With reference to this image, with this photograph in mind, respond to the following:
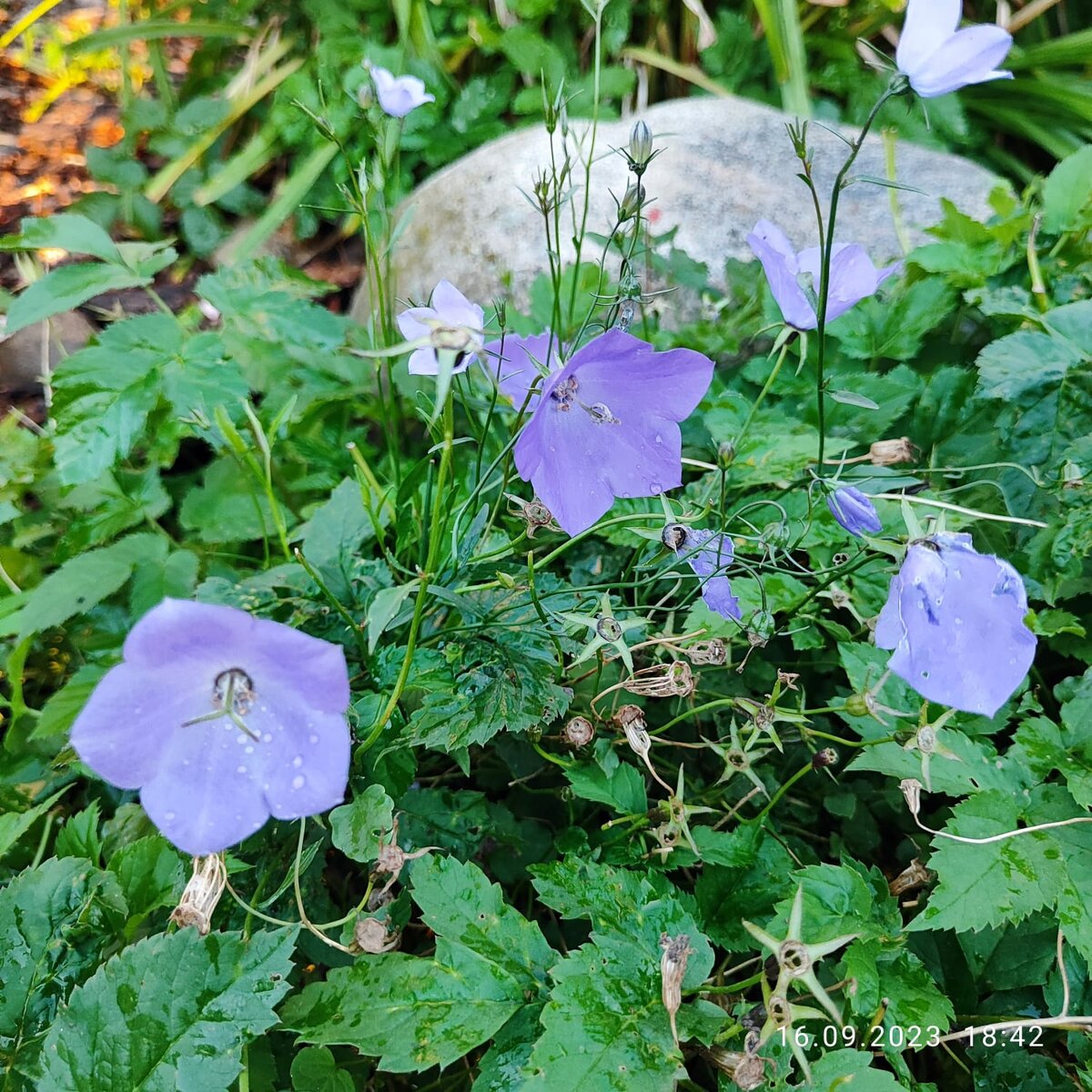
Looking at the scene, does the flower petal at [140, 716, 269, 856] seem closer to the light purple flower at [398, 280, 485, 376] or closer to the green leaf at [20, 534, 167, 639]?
the light purple flower at [398, 280, 485, 376]

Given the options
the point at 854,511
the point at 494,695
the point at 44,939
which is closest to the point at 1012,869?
the point at 854,511

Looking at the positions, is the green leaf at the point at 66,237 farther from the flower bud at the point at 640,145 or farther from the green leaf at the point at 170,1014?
the green leaf at the point at 170,1014

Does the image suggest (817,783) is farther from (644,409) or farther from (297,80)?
(297,80)

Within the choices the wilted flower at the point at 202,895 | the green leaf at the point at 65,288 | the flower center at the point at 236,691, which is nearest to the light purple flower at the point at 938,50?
the flower center at the point at 236,691

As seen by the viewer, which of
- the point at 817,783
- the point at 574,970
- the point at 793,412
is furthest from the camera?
the point at 793,412

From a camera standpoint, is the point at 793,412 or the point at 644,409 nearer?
the point at 644,409

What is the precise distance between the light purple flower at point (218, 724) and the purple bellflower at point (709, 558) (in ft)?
1.21

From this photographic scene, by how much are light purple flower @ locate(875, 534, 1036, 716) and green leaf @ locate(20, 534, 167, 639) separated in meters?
1.07

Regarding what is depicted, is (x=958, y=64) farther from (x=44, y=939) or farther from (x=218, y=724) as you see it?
(x=44, y=939)

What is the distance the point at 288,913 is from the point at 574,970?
355mm

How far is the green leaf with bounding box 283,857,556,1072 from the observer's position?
81 centimetres

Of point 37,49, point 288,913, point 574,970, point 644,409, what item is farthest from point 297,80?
point 574,970

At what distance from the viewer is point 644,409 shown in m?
0.93

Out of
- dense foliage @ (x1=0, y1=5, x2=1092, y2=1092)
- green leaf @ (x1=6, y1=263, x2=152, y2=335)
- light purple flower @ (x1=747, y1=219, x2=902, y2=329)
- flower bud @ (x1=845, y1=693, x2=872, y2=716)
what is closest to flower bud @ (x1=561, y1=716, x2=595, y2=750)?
dense foliage @ (x1=0, y1=5, x2=1092, y2=1092)
